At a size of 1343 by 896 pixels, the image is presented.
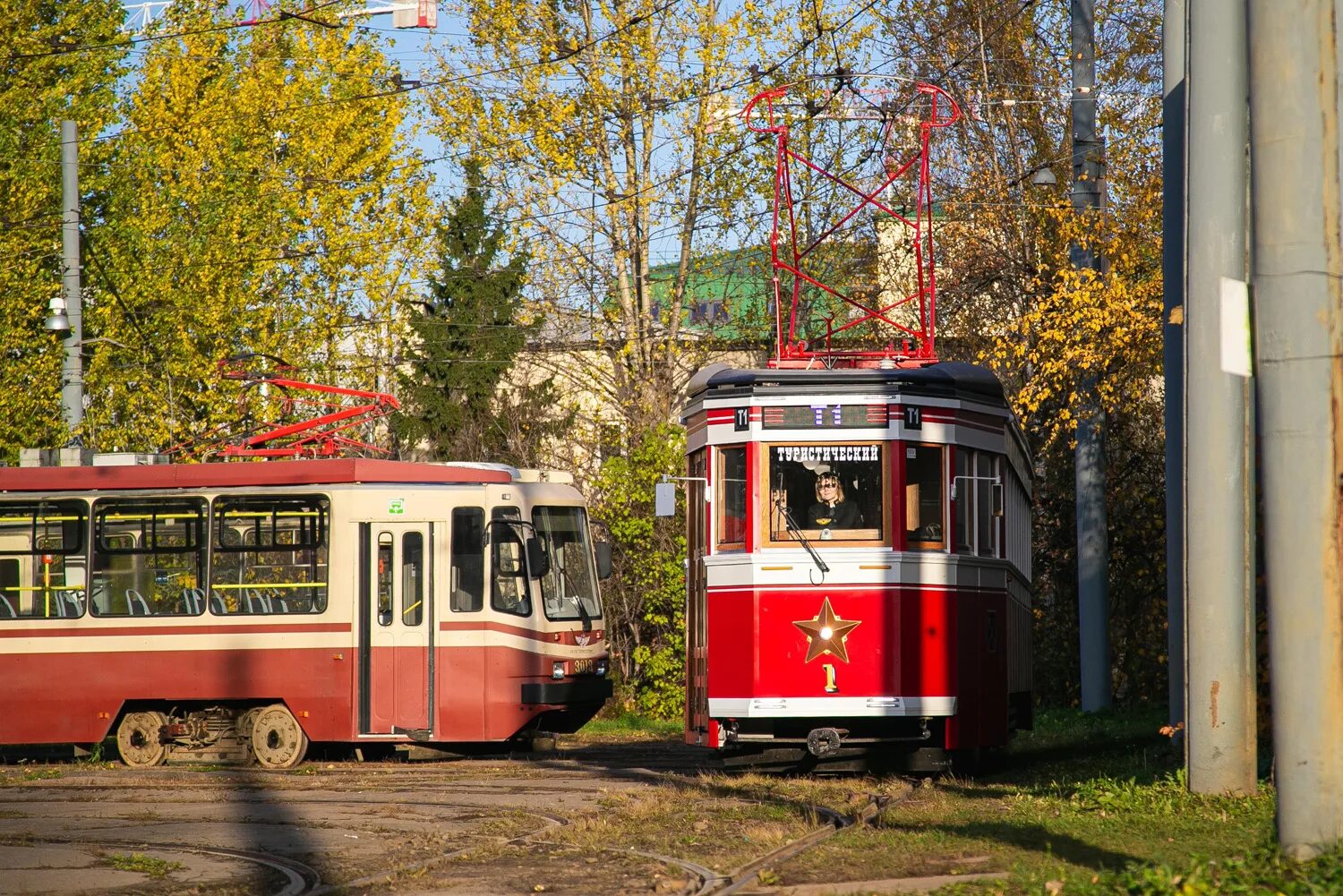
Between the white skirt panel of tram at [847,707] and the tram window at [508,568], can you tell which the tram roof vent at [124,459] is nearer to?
the tram window at [508,568]

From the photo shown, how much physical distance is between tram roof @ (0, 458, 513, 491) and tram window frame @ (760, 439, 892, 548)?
14.8ft

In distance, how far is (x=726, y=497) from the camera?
14.6 meters

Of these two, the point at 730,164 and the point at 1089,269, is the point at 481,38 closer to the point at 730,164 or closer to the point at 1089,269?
the point at 730,164

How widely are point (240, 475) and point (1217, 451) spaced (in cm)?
1023

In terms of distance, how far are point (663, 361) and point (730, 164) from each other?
3.34m

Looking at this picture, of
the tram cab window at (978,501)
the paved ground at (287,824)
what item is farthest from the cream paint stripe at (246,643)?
the tram cab window at (978,501)

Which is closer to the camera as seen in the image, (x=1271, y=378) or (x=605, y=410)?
(x=1271, y=378)

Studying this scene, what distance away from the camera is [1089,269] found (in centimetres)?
1873

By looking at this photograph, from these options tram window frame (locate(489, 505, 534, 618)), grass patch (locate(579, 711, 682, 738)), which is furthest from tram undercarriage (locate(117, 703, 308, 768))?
grass patch (locate(579, 711, 682, 738))

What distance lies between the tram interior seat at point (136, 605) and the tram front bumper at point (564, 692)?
12.4 ft

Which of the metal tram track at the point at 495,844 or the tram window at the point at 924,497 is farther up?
the tram window at the point at 924,497

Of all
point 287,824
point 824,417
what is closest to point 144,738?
point 287,824

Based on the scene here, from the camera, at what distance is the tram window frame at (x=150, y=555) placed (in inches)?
707

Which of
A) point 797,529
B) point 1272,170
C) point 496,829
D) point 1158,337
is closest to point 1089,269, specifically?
point 1158,337
